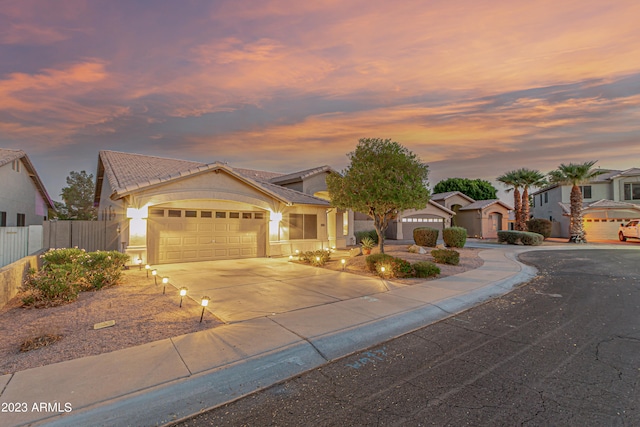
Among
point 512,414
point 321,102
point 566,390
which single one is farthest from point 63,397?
point 321,102

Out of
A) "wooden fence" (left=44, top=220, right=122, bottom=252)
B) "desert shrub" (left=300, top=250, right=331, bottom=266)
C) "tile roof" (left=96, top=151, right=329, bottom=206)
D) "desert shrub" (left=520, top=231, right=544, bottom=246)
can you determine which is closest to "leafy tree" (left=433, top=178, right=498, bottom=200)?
"desert shrub" (left=520, top=231, right=544, bottom=246)

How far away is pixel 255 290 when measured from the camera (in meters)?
8.87

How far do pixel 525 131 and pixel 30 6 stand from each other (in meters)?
23.2

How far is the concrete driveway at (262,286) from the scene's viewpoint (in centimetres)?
721

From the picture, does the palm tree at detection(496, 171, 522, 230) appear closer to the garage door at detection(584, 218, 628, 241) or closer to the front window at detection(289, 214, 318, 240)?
the garage door at detection(584, 218, 628, 241)

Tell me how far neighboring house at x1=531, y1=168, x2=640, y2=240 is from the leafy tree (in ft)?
50.9

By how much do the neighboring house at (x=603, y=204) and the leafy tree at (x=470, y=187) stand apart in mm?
15499

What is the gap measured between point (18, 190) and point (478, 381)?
2524 centimetres

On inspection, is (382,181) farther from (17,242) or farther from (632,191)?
(632,191)

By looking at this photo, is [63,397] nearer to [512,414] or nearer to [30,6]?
[512,414]

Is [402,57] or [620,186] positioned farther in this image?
[620,186]

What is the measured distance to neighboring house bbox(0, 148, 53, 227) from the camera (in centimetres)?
1638

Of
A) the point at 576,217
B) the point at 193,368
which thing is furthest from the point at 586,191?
the point at 193,368

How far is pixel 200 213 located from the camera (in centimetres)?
1474
